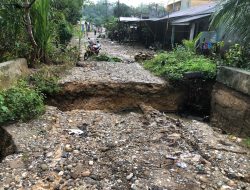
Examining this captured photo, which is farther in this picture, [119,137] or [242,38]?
[242,38]

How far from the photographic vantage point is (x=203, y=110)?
682 centimetres

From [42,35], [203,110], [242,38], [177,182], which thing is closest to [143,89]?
[203,110]

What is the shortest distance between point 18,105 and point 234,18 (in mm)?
4246

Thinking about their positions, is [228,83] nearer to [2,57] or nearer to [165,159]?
[165,159]

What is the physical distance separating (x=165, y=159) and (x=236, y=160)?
3.17ft

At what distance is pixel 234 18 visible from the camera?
16.2ft

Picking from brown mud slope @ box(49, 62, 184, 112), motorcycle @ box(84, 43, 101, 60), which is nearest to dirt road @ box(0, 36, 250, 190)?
brown mud slope @ box(49, 62, 184, 112)

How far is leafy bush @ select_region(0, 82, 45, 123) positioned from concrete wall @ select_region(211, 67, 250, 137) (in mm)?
3730

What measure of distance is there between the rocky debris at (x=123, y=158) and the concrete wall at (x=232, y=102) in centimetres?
95

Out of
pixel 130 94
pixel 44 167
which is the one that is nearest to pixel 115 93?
pixel 130 94

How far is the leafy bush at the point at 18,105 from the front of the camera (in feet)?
12.7

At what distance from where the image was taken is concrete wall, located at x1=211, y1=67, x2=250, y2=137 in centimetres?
475

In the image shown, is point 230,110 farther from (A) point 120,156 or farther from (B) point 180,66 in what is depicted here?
(A) point 120,156

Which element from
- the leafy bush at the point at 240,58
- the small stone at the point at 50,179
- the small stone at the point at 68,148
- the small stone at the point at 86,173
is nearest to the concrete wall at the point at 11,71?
the small stone at the point at 68,148
